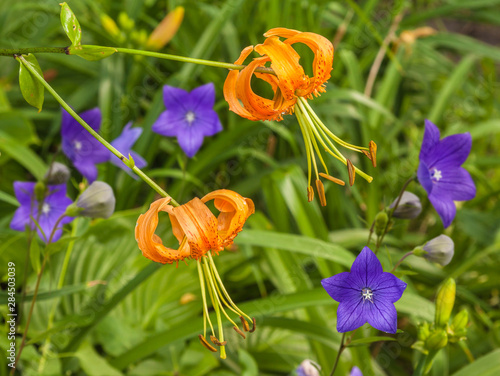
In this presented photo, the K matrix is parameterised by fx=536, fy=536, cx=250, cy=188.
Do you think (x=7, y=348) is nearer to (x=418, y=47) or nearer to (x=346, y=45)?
(x=346, y=45)

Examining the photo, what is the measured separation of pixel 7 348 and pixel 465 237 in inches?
60.9

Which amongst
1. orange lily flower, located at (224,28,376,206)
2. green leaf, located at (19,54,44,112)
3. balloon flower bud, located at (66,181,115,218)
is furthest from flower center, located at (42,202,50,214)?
orange lily flower, located at (224,28,376,206)

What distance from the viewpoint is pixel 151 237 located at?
635 mm

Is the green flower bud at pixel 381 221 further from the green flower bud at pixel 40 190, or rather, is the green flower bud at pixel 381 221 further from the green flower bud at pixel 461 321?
the green flower bud at pixel 40 190

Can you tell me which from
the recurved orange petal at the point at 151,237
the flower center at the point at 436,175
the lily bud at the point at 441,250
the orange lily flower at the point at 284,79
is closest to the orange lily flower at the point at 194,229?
the recurved orange petal at the point at 151,237

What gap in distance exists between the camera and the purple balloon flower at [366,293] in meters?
0.71

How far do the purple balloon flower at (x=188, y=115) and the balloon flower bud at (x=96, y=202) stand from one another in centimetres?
31

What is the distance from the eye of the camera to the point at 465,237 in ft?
6.35

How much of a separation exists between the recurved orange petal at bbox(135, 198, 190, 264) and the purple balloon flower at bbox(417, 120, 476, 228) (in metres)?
0.45

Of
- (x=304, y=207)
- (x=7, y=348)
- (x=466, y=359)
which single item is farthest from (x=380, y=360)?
(x=7, y=348)

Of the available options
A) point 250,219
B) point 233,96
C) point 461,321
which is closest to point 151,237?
point 233,96

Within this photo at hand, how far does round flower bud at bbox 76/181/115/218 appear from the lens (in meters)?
0.91

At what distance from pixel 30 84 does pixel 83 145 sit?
1.85ft

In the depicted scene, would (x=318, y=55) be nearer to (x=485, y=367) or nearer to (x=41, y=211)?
(x=41, y=211)
